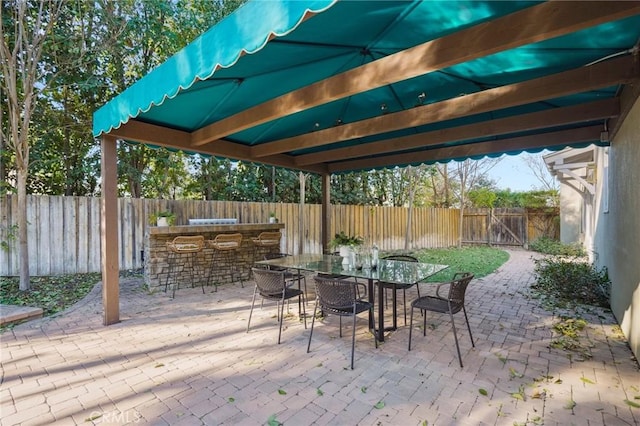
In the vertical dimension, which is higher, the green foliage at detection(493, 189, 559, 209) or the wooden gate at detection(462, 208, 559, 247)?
the green foliage at detection(493, 189, 559, 209)

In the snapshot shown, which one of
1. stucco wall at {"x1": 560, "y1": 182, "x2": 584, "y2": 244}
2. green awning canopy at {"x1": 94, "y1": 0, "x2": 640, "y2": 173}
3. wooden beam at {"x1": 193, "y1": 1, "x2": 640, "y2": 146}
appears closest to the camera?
wooden beam at {"x1": 193, "y1": 1, "x2": 640, "y2": 146}

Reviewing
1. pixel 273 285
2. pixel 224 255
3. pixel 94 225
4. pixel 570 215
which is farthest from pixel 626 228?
pixel 570 215

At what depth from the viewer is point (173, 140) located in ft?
15.0

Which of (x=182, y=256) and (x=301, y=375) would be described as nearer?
(x=301, y=375)

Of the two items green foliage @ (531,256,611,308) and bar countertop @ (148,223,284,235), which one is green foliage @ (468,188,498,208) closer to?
green foliage @ (531,256,611,308)

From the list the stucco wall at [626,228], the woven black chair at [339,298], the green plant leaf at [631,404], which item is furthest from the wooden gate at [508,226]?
the woven black chair at [339,298]

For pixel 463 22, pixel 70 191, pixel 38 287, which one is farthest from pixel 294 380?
pixel 70 191

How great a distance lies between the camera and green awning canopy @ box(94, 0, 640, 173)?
199cm

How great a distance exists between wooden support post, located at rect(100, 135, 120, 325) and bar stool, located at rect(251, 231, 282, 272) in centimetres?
291

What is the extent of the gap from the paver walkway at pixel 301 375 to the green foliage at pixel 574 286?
0.94m

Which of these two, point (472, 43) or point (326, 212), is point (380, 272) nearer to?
point (472, 43)

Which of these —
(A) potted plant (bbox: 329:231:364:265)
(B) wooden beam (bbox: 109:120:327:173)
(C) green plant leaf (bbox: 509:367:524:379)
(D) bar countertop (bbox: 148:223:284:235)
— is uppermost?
(B) wooden beam (bbox: 109:120:327:173)

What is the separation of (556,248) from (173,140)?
11100 mm

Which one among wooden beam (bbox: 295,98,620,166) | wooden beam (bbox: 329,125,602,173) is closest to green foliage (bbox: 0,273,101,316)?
wooden beam (bbox: 295,98,620,166)
